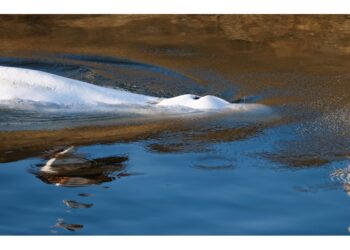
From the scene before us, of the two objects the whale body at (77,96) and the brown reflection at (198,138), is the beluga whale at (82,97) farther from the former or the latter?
the brown reflection at (198,138)

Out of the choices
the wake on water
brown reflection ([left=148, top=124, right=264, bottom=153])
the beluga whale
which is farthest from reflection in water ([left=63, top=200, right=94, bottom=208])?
the beluga whale

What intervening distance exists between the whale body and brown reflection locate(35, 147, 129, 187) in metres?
0.93

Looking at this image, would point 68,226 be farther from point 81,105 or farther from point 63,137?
point 81,105

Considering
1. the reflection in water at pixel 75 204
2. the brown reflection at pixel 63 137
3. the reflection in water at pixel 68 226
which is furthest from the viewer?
the brown reflection at pixel 63 137

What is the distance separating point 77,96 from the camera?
5789mm

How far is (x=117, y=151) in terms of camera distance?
4.93 m

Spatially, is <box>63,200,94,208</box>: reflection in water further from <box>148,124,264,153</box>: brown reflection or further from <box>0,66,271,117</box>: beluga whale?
<box>0,66,271,117</box>: beluga whale

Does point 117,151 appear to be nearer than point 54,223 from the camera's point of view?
No

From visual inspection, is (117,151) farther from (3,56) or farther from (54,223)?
(3,56)

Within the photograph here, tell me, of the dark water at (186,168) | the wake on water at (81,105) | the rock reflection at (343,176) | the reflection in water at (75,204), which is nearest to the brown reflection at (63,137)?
the dark water at (186,168)

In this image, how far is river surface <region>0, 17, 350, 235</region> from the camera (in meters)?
4.02

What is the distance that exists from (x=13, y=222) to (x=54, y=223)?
0.20m

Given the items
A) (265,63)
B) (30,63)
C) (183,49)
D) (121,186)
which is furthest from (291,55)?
(121,186)

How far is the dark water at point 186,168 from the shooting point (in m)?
3.98
